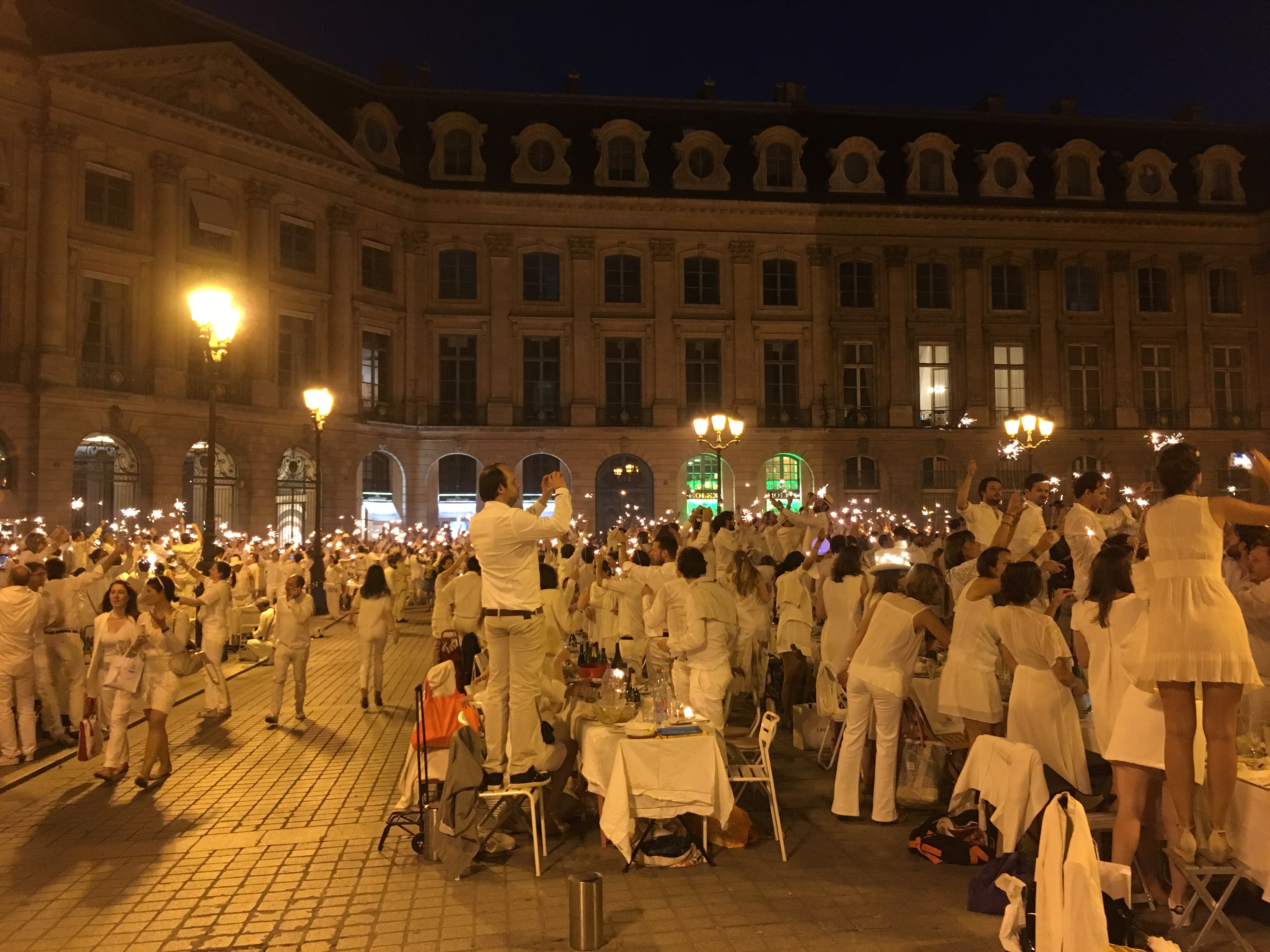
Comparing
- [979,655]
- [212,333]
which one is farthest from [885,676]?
[212,333]

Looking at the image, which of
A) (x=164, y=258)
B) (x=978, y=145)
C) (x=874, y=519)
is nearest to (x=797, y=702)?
(x=874, y=519)

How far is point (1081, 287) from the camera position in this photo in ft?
130

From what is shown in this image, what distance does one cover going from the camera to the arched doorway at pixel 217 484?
30406 millimetres

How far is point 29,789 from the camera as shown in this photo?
8773mm

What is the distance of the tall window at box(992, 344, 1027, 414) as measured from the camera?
39219 mm

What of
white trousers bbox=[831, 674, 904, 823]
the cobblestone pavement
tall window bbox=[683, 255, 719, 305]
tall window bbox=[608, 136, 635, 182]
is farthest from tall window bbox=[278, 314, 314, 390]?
white trousers bbox=[831, 674, 904, 823]

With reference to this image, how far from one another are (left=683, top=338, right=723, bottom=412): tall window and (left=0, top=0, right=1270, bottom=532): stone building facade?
0.32 feet

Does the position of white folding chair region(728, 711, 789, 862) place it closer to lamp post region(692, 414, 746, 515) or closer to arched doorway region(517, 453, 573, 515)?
lamp post region(692, 414, 746, 515)

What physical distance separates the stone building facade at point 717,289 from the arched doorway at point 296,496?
0.10 metres

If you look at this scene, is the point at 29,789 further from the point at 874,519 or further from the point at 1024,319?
the point at 1024,319

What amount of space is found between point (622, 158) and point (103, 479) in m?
22.6

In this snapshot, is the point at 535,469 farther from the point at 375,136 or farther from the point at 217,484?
the point at 375,136

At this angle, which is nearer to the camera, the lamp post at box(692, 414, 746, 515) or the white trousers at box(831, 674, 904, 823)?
the white trousers at box(831, 674, 904, 823)

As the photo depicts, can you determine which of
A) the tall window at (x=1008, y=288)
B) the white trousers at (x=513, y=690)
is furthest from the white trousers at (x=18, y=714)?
the tall window at (x=1008, y=288)
